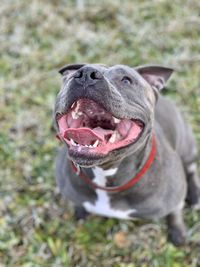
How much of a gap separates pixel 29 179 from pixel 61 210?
39 cm

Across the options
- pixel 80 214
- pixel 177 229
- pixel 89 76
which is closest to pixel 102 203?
pixel 80 214

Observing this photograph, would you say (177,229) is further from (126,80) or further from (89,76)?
(89,76)

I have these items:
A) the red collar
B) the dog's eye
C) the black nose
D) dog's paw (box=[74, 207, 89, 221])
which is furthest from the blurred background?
the black nose

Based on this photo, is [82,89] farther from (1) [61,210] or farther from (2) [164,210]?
(1) [61,210]

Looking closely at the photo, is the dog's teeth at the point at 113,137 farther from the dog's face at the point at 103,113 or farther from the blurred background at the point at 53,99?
the blurred background at the point at 53,99

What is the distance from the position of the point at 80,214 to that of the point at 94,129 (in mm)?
1279

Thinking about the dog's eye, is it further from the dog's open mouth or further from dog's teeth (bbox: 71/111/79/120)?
dog's teeth (bbox: 71/111/79/120)

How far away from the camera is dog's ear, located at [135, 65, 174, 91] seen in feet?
9.35

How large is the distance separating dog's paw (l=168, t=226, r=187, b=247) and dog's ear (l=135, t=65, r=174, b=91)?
1.11 m

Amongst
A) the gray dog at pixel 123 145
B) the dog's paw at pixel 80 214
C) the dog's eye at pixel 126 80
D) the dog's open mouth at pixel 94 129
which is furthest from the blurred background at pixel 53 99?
the dog's eye at pixel 126 80

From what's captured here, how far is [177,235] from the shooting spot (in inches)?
135

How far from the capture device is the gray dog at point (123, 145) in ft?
7.50

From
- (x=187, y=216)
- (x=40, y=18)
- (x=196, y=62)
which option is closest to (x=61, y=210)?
(x=187, y=216)

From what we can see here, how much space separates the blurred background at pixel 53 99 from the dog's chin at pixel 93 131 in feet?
4.23
